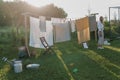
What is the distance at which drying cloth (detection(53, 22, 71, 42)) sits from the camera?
53.1 feet

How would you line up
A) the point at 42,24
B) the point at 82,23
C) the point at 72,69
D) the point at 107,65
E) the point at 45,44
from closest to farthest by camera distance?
1. the point at 72,69
2. the point at 107,65
3. the point at 42,24
4. the point at 45,44
5. the point at 82,23

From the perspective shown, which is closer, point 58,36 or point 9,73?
point 9,73

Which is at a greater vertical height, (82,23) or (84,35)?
(82,23)

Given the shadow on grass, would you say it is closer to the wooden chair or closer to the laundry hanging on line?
the wooden chair

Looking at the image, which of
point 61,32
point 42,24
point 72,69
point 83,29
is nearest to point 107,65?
point 72,69

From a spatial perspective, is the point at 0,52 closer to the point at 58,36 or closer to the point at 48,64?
the point at 58,36

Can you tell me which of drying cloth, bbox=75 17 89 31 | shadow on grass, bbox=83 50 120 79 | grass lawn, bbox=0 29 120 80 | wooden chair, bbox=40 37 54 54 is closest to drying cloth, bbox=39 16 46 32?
wooden chair, bbox=40 37 54 54

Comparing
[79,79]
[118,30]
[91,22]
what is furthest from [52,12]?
[79,79]

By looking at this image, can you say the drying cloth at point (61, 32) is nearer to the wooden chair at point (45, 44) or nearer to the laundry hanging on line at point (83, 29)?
the laundry hanging on line at point (83, 29)

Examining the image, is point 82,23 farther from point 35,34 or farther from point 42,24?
point 35,34

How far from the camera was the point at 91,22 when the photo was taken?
17.4 metres

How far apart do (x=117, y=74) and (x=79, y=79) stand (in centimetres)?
117

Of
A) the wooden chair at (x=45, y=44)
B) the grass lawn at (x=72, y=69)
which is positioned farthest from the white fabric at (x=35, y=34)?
the grass lawn at (x=72, y=69)

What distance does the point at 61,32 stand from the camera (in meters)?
16.4
